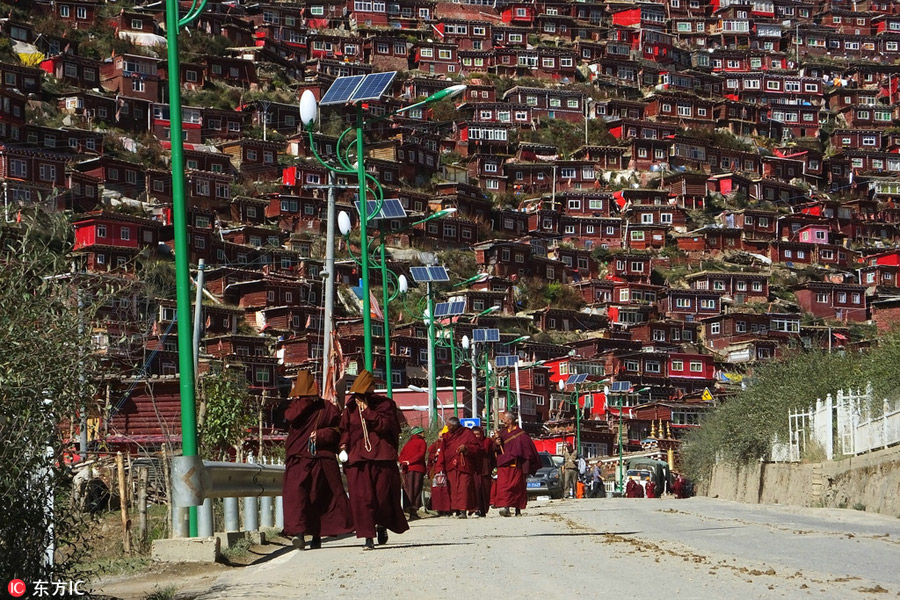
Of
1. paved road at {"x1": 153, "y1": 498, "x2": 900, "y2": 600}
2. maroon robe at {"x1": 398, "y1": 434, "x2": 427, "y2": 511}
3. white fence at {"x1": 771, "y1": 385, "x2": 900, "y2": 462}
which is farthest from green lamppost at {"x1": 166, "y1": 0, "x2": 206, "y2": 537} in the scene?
white fence at {"x1": 771, "y1": 385, "x2": 900, "y2": 462}

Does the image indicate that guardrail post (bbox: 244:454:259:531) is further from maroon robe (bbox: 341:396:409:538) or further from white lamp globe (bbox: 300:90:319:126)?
white lamp globe (bbox: 300:90:319:126)

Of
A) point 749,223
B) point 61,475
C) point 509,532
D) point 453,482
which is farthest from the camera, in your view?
point 749,223

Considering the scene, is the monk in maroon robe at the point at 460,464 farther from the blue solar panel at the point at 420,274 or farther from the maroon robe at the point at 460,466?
the blue solar panel at the point at 420,274

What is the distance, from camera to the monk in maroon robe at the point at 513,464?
2472cm

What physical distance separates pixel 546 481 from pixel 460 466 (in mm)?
19641

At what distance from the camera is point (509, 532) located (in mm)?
17938

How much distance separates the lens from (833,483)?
83.9 feet

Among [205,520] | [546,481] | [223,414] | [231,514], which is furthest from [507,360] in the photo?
[205,520]

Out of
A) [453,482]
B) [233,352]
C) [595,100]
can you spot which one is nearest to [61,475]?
[453,482]

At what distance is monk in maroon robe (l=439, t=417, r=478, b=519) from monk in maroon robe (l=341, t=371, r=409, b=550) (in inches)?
338

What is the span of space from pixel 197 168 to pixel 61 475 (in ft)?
332

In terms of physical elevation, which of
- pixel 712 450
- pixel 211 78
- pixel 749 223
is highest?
pixel 211 78

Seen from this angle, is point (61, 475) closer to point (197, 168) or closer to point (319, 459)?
point (319, 459)

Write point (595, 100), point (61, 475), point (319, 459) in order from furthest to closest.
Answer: point (595, 100) < point (319, 459) < point (61, 475)
